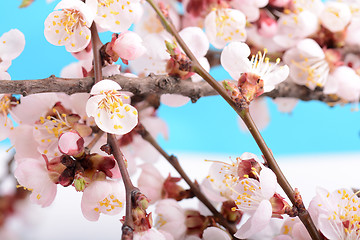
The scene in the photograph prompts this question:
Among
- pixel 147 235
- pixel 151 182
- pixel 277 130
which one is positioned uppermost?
pixel 147 235

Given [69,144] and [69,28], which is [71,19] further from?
[69,144]

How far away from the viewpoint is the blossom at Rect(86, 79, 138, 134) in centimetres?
43

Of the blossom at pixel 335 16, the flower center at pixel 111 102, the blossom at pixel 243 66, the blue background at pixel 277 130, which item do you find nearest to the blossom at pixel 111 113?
the flower center at pixel 111 102

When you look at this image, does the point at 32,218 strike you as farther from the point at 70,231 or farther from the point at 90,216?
the point at 90,216

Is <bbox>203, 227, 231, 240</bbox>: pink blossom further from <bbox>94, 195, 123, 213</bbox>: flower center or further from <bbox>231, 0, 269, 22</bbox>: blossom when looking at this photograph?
<bbox>231, 0, 269, 22</bbox>: blossom

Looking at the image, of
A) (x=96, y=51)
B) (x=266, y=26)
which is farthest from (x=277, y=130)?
(x=96, y=51)

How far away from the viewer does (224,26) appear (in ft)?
2.03

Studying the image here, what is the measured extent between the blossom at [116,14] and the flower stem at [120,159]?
14 millimetres

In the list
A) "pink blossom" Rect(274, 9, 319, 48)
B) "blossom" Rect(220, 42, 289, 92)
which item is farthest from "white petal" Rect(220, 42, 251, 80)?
"pink blossom" Rect(274, 9, 319, 48)

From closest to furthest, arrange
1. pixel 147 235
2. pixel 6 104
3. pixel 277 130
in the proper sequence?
1. pixel 147 235
2. pixel 6 104
3. pixel 277 130

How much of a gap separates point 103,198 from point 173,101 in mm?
142

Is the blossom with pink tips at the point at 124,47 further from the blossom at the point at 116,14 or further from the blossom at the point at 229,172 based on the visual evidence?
the blossom at the point at 229,172

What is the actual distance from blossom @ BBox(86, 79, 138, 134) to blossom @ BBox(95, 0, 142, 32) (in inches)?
3.3

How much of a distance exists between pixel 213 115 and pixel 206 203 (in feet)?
3.39
